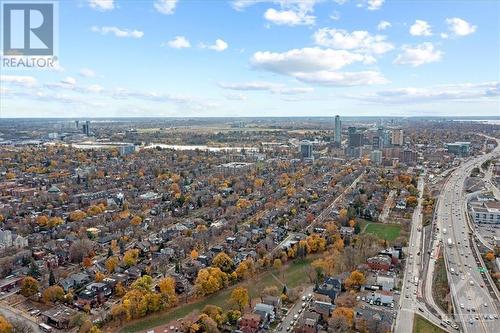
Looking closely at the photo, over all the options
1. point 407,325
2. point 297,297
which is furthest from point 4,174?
point 407,325

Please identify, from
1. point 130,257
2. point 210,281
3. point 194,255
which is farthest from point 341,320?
point 130,257

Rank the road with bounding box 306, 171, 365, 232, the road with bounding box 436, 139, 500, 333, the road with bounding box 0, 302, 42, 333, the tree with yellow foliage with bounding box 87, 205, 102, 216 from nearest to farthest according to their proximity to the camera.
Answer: the road with bounding box 0, 302, 42, 333, the road with bounding box 436, 139, 500, 333, the road with bounding box 306, 171, 365, 232, the tree with yellow foliage with bounding box 87, 205, 102, 216

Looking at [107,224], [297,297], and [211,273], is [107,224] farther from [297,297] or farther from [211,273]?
[297,297]

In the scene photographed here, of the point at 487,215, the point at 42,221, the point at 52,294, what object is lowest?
the point at 52,294

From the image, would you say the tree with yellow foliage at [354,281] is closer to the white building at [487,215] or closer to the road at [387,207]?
the road at [387,207]

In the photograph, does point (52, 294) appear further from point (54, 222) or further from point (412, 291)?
point (412, 291)

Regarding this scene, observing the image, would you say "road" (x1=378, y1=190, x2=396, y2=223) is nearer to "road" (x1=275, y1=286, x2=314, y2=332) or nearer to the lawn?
the lawn

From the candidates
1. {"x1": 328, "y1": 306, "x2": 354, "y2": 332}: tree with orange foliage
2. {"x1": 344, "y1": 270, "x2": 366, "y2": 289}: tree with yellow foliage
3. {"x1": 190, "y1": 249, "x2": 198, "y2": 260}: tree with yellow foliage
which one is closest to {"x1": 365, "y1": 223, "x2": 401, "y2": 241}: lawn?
{"x1": 344, "y1": 270, "x2": 366, "y2": 289}: tree with yellow foliage
